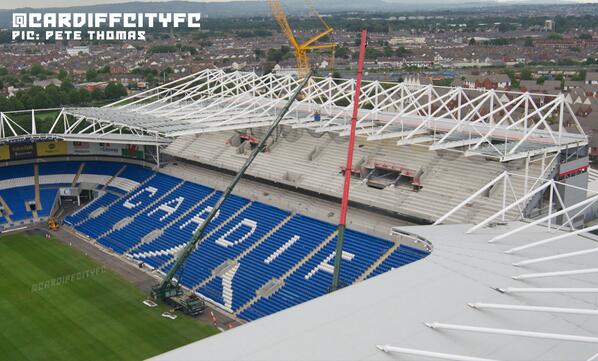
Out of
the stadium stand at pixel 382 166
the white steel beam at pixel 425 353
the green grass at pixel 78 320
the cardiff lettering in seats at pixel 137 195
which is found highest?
the white steel beam at pixel 425 353

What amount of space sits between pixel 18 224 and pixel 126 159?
11223 millimetres

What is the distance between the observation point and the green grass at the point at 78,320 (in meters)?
35.9

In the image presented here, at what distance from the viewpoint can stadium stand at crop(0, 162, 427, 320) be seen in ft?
132

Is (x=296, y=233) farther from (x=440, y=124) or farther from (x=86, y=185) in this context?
(x=86, y=185)

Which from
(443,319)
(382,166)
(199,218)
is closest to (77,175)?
(199,218)

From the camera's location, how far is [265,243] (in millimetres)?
44750

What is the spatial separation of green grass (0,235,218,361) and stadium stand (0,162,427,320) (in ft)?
12.5

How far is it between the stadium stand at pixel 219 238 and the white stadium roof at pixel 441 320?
1491 cm

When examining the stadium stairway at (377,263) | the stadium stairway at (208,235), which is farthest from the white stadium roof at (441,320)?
the stadium stairway at (208,235)

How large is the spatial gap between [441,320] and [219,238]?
2908 cm

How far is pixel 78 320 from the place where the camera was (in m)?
39.3

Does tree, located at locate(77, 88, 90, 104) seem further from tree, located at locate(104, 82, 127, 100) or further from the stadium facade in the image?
the stadium facade

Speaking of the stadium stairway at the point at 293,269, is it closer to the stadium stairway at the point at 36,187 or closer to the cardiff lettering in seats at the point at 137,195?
the cardiff lettering in seats at the point at 137,195

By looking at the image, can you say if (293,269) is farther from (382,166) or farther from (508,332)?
(508,332)
